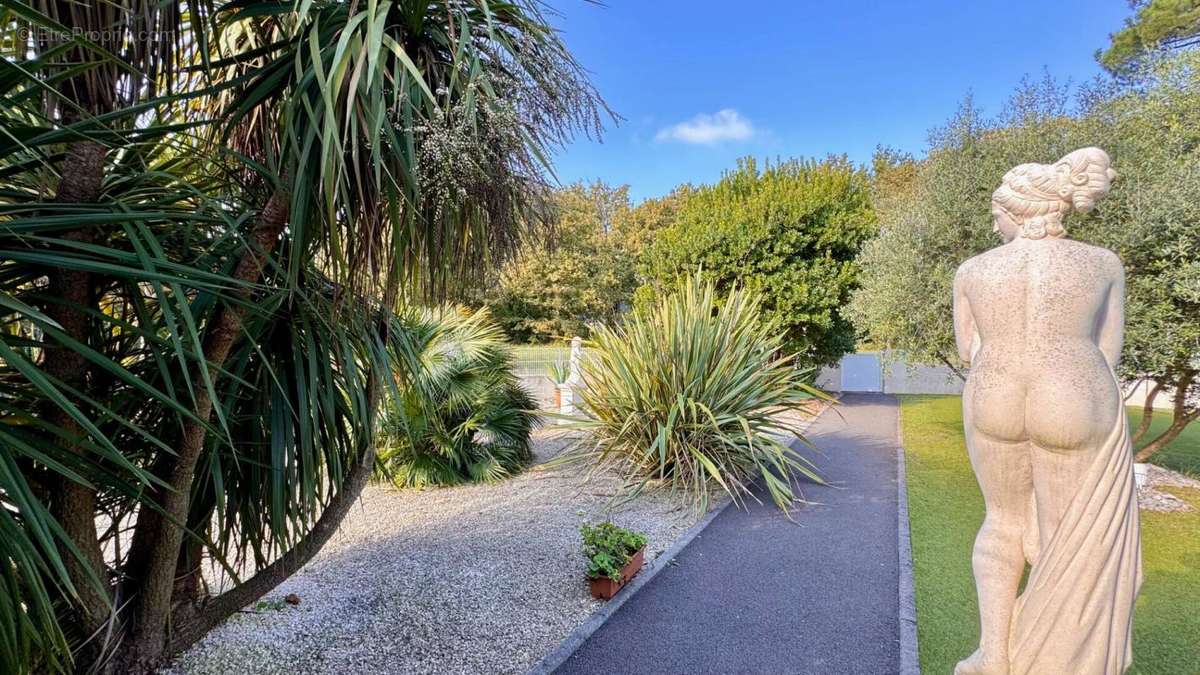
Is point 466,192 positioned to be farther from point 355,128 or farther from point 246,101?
point 246,101

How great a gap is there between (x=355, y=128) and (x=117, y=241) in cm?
121

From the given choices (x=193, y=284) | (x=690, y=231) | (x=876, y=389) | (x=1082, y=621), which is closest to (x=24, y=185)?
(x=193, y=284)

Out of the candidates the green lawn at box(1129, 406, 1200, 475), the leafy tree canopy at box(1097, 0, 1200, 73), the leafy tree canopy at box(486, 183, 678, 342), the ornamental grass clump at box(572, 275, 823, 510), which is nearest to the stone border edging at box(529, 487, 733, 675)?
the ornamental grass clump at box(572, 275, 823, 510)

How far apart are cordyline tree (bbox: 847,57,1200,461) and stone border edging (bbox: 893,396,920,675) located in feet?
A: 6.91

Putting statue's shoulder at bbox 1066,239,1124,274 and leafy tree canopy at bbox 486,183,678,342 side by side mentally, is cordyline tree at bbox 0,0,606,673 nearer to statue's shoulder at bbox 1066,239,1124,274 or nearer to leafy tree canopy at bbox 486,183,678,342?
statue's shoulder at bbox 1066,239,1124,274

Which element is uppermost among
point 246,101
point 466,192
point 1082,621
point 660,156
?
point 660,156

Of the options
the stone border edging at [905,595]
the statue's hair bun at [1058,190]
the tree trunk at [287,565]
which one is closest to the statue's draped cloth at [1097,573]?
the statue's hair bun at [1058,190]

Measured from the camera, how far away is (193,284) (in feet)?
4.78

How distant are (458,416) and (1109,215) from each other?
7534 mm

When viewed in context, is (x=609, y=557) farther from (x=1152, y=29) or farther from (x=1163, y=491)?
(x=1152, y=29)

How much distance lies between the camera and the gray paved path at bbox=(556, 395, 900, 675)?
3.07 meters

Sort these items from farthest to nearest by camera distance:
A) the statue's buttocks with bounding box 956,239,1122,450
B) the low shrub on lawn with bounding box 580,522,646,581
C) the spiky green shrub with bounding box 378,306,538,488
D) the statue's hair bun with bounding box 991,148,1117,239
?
the spiky green shrub with bounding box 378,306,538,488 → the low shrub on lawn with bounding box 580,522,646,581 → the statue's hair bun with bounding box 991,148,1117,239 → the statue's buttocks with bounding box 956,239,1122,450

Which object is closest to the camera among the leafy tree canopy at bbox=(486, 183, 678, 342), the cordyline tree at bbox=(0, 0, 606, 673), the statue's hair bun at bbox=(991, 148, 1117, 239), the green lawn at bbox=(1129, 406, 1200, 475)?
the cordyline tree at bbox=(0, 0, 606, 673)

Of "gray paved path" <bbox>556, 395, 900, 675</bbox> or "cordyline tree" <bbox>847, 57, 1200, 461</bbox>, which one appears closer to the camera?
"gray paved path" <bbox>556, 395, 900, 675</bbox>
